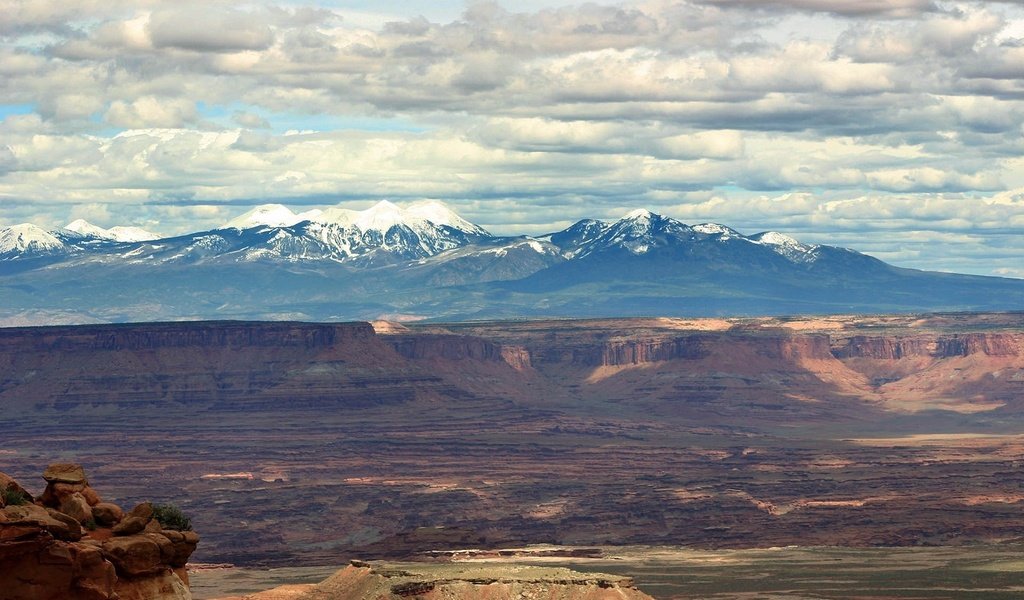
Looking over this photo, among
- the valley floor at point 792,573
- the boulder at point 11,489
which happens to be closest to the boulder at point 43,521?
the boulder at point 11,489

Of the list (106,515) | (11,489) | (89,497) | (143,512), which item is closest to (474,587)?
(143,512)

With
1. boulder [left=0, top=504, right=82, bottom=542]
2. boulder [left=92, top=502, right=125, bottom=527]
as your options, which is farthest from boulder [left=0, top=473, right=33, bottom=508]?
boulder [left=92, top=502, right=125, bottom=527]

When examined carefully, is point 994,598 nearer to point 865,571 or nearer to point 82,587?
point 865,571

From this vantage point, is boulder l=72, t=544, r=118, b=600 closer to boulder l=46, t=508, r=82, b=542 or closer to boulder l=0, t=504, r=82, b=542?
boulder l=46, t=508, r=82, b=542

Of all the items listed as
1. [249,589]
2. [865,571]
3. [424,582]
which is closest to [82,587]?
[424,582]

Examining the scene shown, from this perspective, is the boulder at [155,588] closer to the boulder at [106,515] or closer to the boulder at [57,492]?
the boulder at [106,515]
